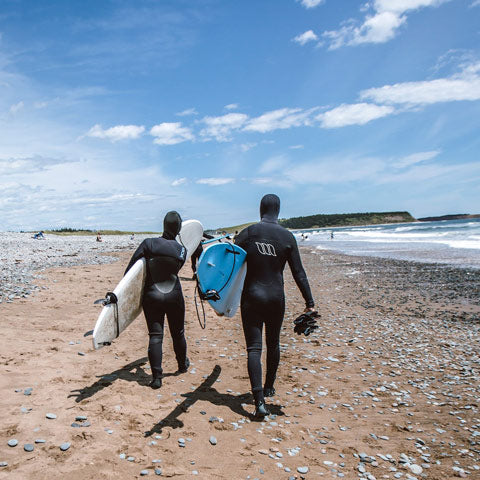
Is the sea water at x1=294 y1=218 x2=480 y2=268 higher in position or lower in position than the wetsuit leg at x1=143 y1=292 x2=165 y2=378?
lower

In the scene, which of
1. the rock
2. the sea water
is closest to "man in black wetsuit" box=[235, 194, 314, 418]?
the rock

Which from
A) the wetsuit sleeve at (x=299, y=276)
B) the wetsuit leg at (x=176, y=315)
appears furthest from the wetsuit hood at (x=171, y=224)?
the wetsuit sleeve at (x=299, y=276)

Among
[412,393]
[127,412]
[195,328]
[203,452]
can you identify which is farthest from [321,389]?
[195,328]

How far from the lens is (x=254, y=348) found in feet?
16.8

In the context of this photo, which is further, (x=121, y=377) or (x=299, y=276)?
(x=121, y=377)

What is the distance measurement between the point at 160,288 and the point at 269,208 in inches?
84.9

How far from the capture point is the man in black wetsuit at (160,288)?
5727 millimetres

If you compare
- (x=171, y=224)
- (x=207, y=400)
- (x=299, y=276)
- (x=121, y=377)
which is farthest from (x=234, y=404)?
(x=171, y=224)

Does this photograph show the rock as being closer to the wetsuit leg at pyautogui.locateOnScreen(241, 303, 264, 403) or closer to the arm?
the wetsuit leg at pyautogui.locateOnScreen(241, 303, 264, 403)

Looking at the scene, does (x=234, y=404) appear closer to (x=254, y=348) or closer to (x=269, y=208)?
(x=254, y=348)

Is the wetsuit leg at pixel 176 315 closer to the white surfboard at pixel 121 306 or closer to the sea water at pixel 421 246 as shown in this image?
the white surfboard at pixel 121 306

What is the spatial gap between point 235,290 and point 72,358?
11.1 ft

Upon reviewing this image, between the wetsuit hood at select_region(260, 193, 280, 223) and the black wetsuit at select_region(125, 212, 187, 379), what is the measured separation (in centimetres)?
156

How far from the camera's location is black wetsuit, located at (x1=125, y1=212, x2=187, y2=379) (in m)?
5.74
